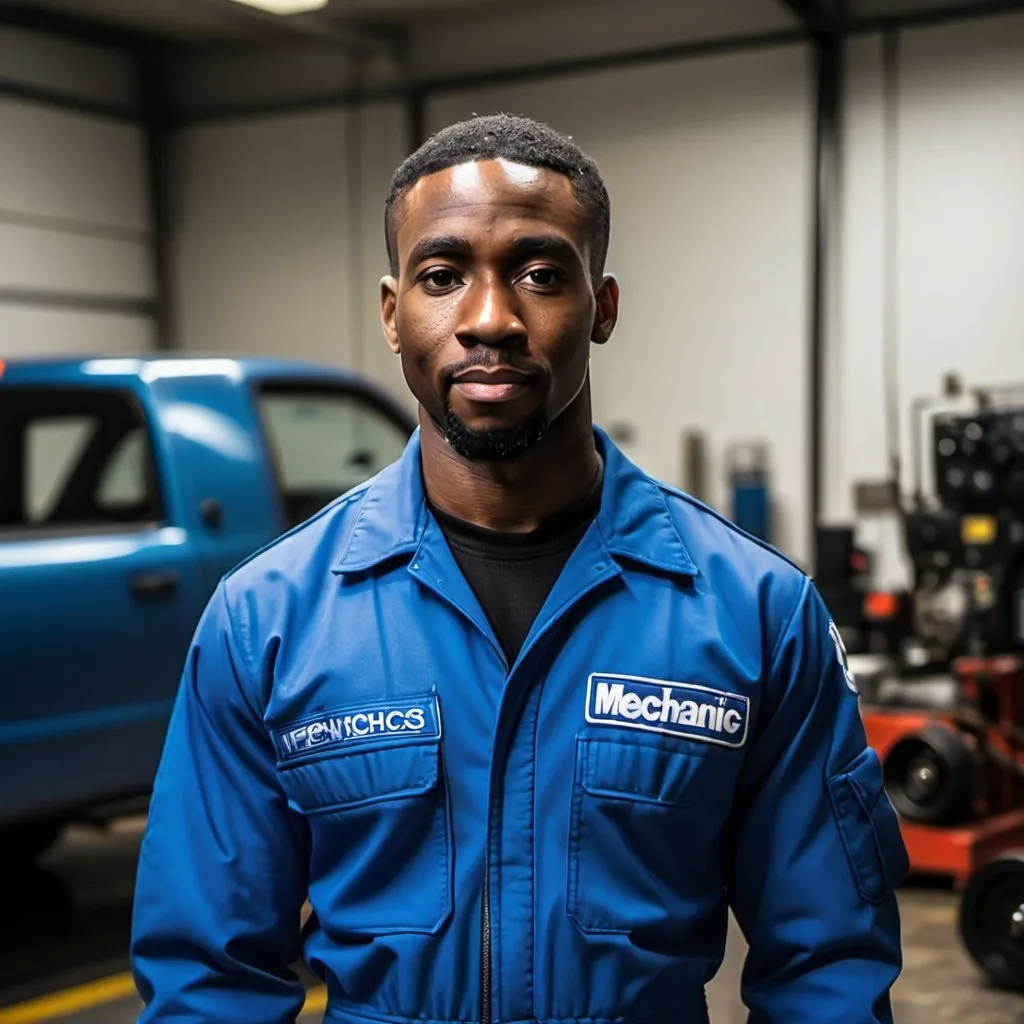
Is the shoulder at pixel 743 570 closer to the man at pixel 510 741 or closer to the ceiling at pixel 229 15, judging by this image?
the man at pixel 510 741

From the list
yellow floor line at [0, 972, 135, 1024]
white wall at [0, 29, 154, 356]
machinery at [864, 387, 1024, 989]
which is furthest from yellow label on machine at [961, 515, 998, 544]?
white wall at [0, 29, 154, 356]

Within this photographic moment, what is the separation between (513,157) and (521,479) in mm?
364

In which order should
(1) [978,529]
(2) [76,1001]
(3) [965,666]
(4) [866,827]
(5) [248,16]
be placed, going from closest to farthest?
1. (4) [866,827]
2. (2) [76,1001]
3. (3) [965,666]
4. (1) [978,529]
5. (5) [248,16]

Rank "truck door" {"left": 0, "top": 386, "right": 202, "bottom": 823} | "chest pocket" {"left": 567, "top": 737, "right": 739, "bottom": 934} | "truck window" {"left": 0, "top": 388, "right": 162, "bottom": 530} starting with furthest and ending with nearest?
"truck window" {"left": 0, "top": 388, "right": 162, "bottom": 530}
"truck door" {"left": 0, "top": 386, "right": 202, "bottom": 823}
"chest pocket" {"left": 567, "top": 737, "right": 739, "bottom": 934}

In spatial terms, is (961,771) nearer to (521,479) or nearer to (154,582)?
(154,582)

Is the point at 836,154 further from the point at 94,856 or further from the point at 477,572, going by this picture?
the point at 477,572

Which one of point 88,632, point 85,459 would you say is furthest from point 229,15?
point 88,632

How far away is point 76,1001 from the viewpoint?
463 centimetres

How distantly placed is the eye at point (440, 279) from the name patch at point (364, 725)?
453 mm

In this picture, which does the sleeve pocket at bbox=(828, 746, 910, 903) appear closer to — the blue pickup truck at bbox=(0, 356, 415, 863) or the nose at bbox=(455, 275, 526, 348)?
the nose at bbox=(455, 275, 526, 348)

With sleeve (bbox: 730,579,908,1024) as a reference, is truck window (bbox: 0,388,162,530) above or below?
above

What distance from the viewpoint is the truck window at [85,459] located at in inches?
218

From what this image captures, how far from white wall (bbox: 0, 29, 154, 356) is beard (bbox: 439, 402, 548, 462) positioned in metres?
9.27

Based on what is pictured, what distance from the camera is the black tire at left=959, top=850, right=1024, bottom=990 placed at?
182 inches
